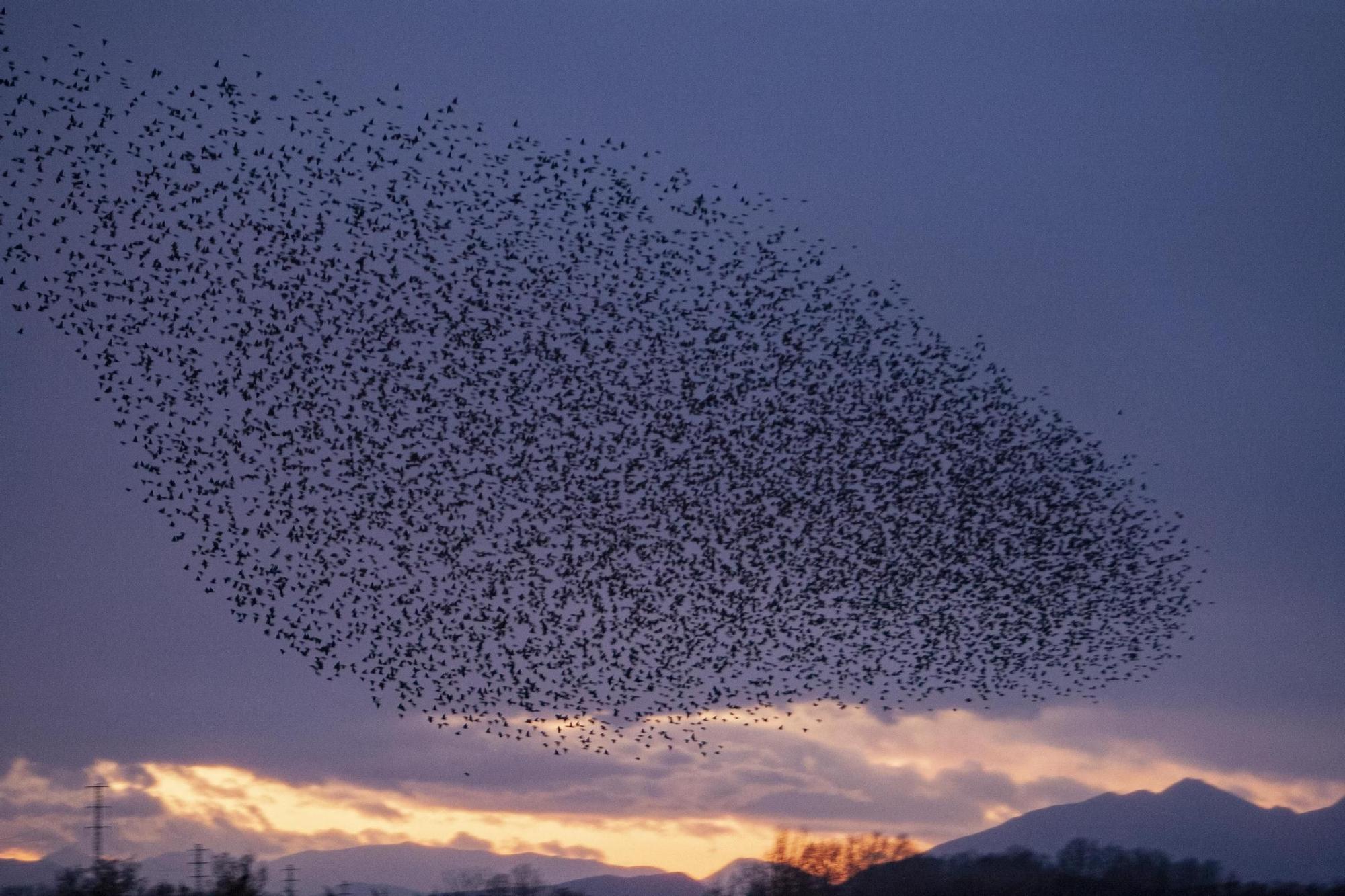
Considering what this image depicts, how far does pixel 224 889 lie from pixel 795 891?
4571 centimetres

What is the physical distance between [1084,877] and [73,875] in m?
56.8

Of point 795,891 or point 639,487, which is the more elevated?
point 639,487

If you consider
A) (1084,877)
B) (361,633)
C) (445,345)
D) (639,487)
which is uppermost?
(445,345)

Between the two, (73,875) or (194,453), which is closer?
(194,453)

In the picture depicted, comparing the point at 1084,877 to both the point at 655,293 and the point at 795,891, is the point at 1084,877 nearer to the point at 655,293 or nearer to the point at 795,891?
the point at 795,891

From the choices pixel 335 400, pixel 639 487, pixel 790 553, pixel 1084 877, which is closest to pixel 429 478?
pixel 335 400

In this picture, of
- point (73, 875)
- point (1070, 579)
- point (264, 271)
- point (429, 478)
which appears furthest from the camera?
point (73, 875)

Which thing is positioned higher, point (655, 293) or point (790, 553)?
point (655, 293)

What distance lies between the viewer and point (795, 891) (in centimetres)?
7350

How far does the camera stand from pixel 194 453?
104 ft

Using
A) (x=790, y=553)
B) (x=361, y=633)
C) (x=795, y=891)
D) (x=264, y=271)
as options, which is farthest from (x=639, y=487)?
(x=795, y=891)

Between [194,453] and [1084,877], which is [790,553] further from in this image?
[1084,877]

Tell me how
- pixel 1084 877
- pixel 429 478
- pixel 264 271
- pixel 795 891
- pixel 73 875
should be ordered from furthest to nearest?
pixel 1084 877, pixel 795 891, pixel 73 875, pixel 429 478, pixel 264 271

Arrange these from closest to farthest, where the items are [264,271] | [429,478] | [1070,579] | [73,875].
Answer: [264,271]
[429,478]
[1070,579]
[73,875]
